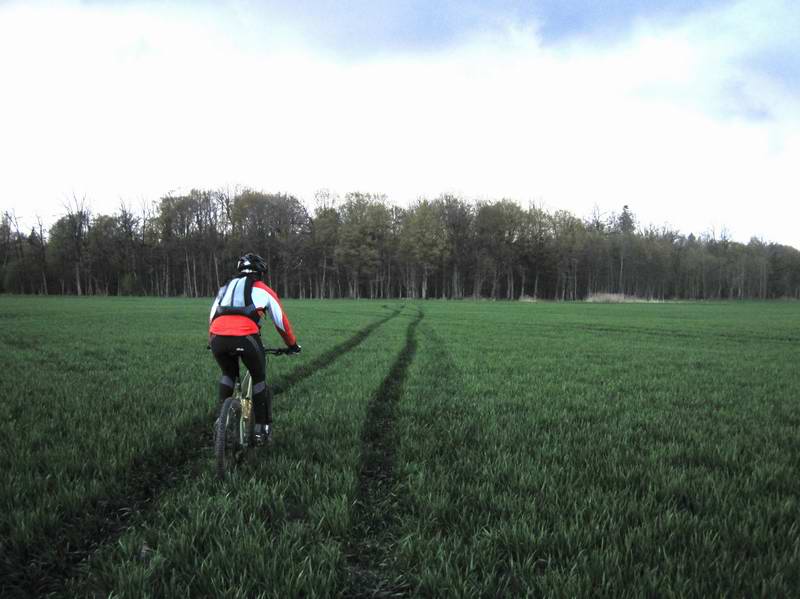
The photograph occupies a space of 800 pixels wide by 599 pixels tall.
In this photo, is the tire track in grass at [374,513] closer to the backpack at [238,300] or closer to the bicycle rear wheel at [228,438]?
the bicycle rear wheel at [228,438]

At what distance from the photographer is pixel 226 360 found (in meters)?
5.39

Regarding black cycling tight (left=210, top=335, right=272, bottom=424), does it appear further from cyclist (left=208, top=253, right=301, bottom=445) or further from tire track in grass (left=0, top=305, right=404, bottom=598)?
tire track in grass (left=0, top=305, right=404, bottom=598)

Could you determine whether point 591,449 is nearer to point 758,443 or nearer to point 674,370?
point 758,443

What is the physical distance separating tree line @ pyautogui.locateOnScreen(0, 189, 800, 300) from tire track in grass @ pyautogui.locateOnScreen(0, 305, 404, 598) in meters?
76.9

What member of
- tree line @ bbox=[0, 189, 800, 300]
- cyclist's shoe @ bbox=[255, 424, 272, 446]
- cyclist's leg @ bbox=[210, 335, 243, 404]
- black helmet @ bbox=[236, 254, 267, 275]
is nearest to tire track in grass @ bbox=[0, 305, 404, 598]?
cyclist's shoe @ bbox=[255, 424, 272, 446]

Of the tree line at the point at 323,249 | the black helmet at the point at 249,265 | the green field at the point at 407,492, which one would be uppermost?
the tree line at the point at 323,249

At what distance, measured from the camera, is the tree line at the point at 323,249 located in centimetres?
8406

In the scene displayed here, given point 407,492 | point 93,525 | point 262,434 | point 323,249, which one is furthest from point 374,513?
point 323,249

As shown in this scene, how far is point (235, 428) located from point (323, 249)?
82.3 m

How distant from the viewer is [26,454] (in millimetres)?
5141

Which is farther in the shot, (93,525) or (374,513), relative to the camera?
(374,513)

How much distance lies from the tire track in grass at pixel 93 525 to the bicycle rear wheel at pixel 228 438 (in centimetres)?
61

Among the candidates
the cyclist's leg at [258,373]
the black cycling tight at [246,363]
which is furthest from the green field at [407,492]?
the black cycling tight at [246,363]

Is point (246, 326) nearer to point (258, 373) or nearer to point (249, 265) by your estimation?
point (258, 373)
